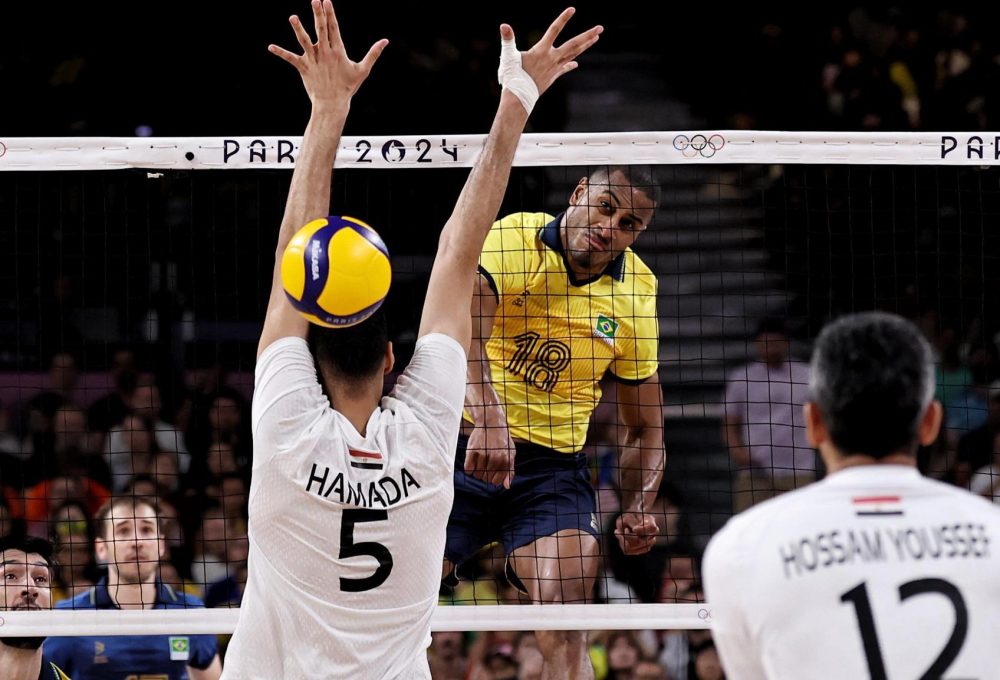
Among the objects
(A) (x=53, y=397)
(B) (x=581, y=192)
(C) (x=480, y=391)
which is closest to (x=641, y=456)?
(C) (x=480, y=391)

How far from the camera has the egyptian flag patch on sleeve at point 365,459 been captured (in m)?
3.78

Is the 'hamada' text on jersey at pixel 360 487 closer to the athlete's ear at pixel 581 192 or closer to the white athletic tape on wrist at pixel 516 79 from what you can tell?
the white athletic tape on wrist at pixel 516 79

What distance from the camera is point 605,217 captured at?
6422mm

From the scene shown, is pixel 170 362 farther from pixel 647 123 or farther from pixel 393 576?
pixel 393 576

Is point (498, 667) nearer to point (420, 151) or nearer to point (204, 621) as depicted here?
point (204, 621)

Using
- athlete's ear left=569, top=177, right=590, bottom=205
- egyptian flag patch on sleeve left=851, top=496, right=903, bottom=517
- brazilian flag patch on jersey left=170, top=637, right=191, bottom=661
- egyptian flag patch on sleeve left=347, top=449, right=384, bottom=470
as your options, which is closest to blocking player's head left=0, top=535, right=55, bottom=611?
brazilian flag patch on jersey left=170, top=637, right=191, bottom=661

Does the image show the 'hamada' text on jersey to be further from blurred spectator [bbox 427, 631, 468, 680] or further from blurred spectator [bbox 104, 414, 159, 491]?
blurred spectator [bbox 104, 414, 159, 491]

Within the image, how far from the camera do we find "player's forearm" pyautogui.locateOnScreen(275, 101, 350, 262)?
4227 millimetres

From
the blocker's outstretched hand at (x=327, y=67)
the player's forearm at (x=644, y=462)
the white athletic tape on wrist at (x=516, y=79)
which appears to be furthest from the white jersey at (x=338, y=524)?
the player's forearm at (x=644, y=462)

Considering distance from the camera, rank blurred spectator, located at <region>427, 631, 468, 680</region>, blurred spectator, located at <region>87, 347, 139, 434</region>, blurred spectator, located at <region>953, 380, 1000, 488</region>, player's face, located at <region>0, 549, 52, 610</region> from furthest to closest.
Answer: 1. blurred spectator, located at <region>87, 347, 139, 434</region>
2. blurred spectator, located at <region>953, 380, 1000, 488</region>
3. blurred spectator, located at <region>427, 631, 468, 680</region>
4. player's face, located at <region>0, 549, 52, 610</region>

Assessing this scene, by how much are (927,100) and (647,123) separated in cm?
262

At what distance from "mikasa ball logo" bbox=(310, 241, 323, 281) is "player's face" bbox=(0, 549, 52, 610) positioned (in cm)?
330

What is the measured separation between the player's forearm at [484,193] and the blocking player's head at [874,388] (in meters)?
1.53

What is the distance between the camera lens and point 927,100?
12.3 meters
